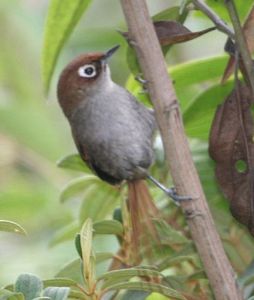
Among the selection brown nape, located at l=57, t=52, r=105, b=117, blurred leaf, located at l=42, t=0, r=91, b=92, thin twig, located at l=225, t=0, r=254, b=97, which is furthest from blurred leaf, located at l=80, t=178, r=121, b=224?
thin twig, located at l=225, t=0, r=254, b=97

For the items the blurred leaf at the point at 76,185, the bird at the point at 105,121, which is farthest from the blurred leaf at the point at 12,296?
the bird at the point at 105,121

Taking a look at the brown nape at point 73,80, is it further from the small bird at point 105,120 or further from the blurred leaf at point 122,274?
the blurred leaf at point 122,274

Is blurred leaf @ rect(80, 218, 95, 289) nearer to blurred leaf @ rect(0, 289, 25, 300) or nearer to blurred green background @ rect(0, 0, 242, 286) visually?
blurred leaf @ rect(0, 289, 25, 300)

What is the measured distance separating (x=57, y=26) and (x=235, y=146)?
474mm

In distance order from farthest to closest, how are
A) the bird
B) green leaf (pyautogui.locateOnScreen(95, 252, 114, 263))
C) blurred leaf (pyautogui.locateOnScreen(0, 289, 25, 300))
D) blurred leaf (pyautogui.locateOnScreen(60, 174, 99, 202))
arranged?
the bird, blurred leaf (pyautogui.locateOnScreen(60, 174, 99, 202)), green leaf (pyautogui.locateOnScreen(95, 252, 114, 263)), blurred leaf (pyautogui.locateOnScreen(0, 289, 25, 300))

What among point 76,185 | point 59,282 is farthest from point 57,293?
point 76,185

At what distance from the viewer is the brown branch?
154cm

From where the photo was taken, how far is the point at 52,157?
11.3ft

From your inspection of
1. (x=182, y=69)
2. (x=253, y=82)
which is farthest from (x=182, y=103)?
(x=253, y=82)

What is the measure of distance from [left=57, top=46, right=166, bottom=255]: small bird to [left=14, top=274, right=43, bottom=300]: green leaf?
3.31 ft

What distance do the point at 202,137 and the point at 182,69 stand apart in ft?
0.48

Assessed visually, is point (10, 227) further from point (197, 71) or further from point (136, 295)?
point (197, 71)

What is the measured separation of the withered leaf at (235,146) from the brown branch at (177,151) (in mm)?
136

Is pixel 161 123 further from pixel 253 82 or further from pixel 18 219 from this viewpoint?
pixel 18 219
